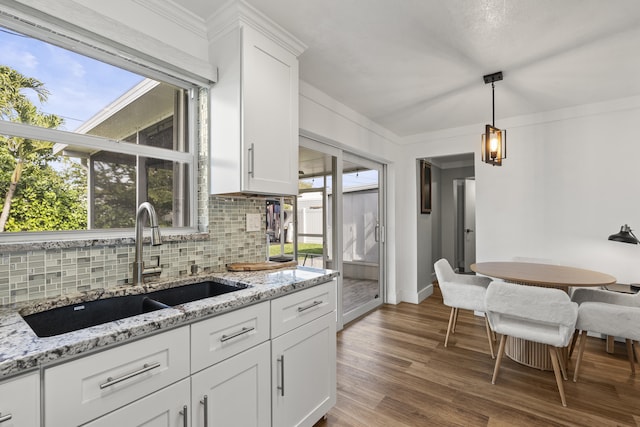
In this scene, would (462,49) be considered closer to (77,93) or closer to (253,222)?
(253,222)

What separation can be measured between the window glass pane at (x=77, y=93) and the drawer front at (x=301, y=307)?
124cm

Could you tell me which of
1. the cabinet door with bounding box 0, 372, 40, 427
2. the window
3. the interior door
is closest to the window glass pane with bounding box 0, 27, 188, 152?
the window

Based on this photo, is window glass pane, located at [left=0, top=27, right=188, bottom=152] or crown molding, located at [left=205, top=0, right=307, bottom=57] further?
crown molding, located at [left=205, top=0, right=307, bottom=57]

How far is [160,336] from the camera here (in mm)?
1048

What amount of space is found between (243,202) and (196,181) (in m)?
0.34

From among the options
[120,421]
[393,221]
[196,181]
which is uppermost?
[196,181]

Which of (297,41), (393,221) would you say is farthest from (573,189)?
(297,41)

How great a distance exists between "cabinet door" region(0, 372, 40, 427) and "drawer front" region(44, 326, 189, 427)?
22mm

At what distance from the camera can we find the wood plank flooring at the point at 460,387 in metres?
1.89

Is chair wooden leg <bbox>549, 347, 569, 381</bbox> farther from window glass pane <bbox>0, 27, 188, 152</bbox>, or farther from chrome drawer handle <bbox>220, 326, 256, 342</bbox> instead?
window glass pane <bbox>0, 27, 188, 152</bbox>

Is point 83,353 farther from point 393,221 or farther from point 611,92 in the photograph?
point 611,92

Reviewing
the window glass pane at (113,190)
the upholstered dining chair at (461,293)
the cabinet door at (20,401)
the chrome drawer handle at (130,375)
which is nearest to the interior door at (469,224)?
the upholstered dining chair at (461,293)

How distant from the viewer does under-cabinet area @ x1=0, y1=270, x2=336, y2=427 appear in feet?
2.71

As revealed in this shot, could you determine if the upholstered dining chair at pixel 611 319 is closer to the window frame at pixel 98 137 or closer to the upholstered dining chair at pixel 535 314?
the upholstered dining chair at pixel 535 314
